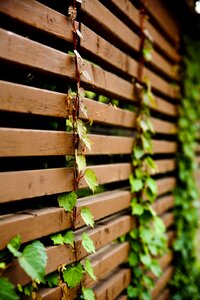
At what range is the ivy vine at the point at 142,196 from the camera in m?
2.54

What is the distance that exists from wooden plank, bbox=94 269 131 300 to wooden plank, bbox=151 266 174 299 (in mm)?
736

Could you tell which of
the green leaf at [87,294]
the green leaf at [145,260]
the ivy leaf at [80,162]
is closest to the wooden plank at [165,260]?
the green leaf at [145,260]

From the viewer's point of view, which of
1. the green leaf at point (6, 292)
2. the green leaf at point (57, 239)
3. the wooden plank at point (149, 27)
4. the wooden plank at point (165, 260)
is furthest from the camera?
the wooden plank at point (165, 260)

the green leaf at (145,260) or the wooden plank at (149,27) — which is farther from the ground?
the wooden plank at (149,27)

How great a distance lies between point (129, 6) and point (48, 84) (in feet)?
3.85

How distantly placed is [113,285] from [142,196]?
757mm

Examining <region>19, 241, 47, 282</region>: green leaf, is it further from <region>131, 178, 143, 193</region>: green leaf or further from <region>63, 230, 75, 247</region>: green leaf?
<region>131, 178, 143, 193</region>: green leaf

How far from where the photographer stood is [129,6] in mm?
2404

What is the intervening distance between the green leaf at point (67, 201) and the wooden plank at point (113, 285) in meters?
0.71

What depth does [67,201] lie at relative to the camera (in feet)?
5.42

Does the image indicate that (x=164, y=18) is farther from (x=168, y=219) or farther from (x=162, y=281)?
(x=162, y=281)

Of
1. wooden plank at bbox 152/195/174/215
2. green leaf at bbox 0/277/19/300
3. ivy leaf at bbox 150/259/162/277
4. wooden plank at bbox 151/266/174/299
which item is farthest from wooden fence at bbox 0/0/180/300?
wooden plank at bbox 151/266/174/299

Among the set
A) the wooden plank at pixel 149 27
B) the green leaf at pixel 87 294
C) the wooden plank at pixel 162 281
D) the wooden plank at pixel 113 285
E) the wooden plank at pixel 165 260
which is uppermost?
the wooden plank at pixel 149 27

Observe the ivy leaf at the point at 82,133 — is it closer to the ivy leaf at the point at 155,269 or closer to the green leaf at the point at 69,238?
the green leaf at the point at 69,238
